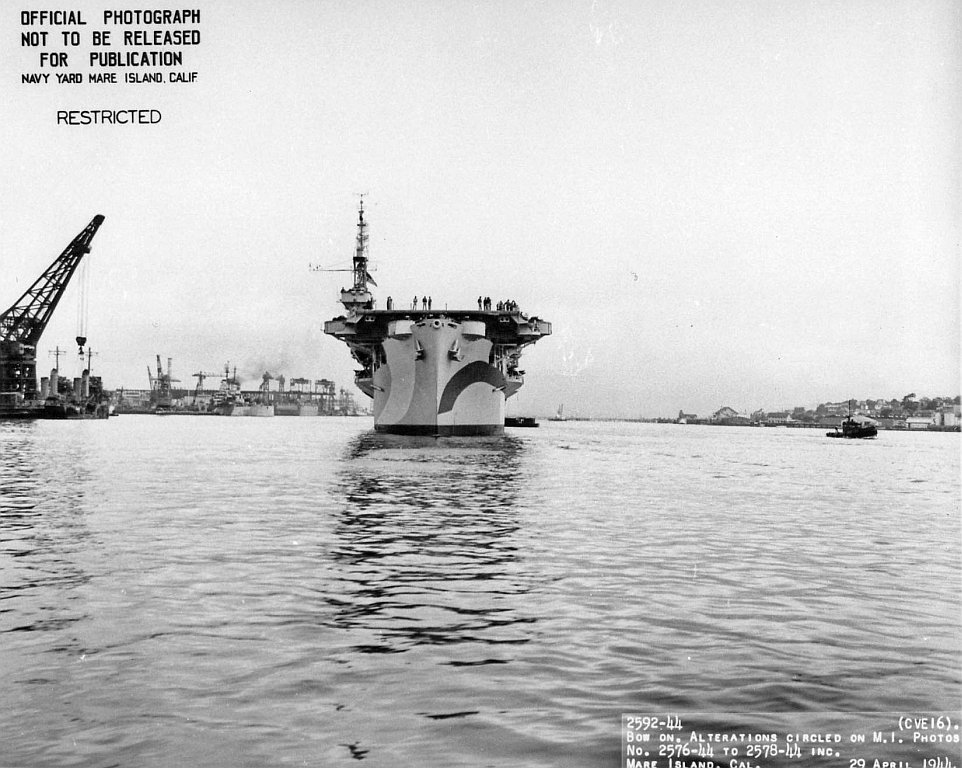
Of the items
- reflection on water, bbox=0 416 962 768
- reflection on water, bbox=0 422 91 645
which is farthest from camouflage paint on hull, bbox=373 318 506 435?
reflection on water, bbox=0 416 962 768

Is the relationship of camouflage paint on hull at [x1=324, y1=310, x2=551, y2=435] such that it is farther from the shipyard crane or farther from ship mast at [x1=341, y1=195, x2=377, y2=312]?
the shipyard crane

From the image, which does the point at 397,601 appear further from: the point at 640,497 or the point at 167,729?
the point at 640,497

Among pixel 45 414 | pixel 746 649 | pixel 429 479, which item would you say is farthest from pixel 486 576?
pixel 45 414

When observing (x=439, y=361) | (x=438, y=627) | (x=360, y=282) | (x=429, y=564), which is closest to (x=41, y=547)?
(x=429, y=564)

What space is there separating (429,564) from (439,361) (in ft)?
117

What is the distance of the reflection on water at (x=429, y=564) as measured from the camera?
7.44 m

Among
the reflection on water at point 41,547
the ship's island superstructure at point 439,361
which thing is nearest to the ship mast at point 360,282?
the ship's island superstructure at point 439,361

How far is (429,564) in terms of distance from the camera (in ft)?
35.1

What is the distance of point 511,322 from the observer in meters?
52.8

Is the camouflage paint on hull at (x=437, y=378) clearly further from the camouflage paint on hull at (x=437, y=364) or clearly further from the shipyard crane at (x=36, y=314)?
the shipyard crane at (x=36, y=314)

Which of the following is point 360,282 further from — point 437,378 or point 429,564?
point 429,564

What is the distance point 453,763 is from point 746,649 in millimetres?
3391

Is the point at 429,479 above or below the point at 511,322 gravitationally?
below

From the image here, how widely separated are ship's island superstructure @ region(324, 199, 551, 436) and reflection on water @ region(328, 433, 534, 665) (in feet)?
78.1
